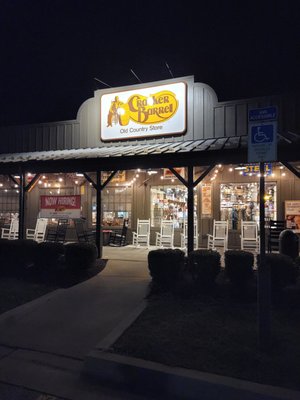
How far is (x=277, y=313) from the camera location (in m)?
5.11

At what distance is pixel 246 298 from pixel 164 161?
3622 mm

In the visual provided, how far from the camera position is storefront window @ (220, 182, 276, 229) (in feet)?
39.3

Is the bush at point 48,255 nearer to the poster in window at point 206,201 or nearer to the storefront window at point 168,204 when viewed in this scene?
the storefront window at point 168,204

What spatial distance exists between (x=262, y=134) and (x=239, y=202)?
8353 mm

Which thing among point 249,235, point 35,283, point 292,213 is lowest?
point 35,283

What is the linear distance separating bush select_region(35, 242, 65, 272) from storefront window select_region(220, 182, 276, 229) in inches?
261

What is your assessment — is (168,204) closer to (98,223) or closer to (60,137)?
(98,223)

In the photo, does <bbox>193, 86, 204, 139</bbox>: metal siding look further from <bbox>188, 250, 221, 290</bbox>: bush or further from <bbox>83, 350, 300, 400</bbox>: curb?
<bbox>83, 350, 300, 400</bbox>: curb

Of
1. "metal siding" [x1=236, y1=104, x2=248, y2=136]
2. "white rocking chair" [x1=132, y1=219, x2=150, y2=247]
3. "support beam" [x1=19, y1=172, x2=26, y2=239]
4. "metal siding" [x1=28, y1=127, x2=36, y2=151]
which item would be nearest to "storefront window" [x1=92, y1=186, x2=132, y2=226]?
"white rocking chair" [x1=132, y1=219, x2=150, y2=247]

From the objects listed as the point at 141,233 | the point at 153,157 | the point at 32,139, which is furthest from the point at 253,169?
the point at 32,139

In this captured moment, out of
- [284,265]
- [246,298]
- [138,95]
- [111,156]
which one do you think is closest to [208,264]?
[246,298]

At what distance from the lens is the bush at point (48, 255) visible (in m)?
7.94

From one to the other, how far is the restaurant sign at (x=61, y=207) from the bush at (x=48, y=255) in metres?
1.27

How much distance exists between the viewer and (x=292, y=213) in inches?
442
